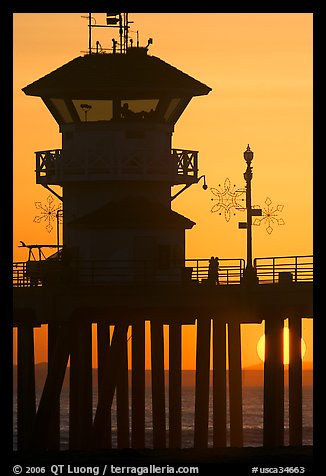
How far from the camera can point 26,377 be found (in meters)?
66.9

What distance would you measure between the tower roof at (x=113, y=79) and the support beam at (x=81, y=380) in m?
8.92

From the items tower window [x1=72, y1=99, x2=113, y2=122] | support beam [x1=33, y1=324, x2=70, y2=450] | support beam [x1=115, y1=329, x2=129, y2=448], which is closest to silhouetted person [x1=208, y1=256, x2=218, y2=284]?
support beam [x1=33, y1=324, x2=70, y2=450]

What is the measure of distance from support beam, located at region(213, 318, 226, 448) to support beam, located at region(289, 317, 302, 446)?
126 inches

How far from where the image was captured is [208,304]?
64812 mm

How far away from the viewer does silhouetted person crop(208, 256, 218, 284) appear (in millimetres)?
67000

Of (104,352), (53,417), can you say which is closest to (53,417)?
(53,417)

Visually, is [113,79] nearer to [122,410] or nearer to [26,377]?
[26,377]

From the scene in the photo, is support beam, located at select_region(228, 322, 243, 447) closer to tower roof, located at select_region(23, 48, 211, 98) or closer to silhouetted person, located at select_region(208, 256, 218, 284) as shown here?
silhouetted person, located at select_region(208, 256, 218, 284)

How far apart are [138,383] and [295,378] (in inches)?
288

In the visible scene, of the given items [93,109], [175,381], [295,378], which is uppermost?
[93,109]

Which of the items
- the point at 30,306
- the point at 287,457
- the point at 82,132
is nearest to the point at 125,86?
the point at 82,132
